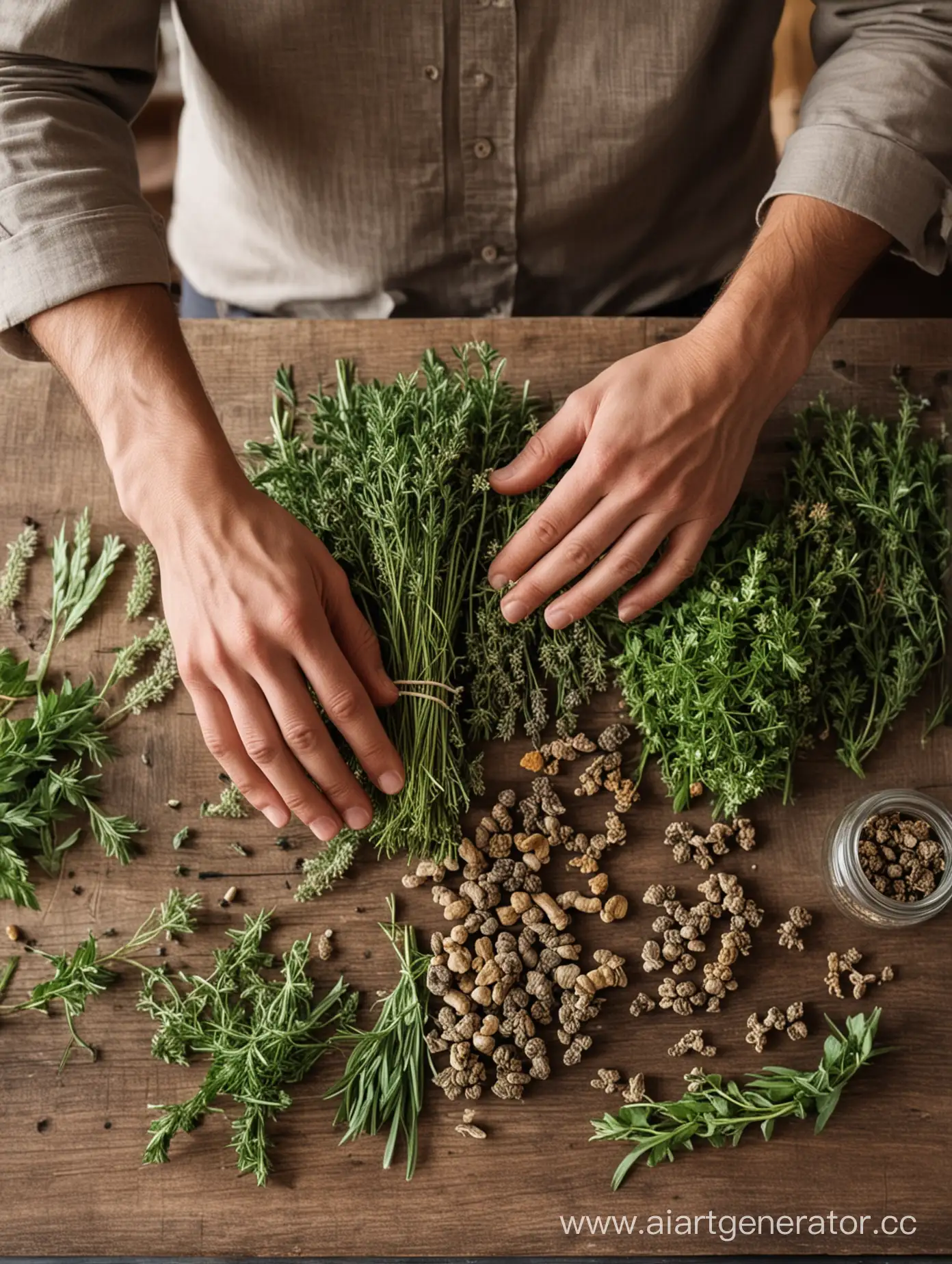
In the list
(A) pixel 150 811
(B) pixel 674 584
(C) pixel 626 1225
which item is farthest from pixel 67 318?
(C) pixel 626 1225

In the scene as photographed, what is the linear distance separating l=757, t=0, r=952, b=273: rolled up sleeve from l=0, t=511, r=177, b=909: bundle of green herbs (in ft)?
3.97

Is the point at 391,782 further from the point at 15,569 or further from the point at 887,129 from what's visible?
the point at 887,129

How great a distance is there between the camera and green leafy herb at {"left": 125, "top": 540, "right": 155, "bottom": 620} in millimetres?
1620

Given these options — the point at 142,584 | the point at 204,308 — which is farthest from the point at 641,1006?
the point at 204,308

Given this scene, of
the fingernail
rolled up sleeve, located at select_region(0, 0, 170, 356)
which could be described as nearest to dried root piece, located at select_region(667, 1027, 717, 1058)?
the fingernail

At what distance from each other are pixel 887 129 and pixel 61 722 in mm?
1500

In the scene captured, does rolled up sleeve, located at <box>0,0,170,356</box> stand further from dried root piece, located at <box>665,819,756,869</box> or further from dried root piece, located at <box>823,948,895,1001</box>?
dried root piece, located at <box>823,948,895,1001</box>

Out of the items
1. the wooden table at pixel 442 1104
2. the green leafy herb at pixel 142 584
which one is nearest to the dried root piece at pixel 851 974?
the wooden table at pixel 442 1104

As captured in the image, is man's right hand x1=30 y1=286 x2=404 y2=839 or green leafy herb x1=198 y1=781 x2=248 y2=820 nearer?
man's right hand x1=30 y1=286 x2=404 y2=839

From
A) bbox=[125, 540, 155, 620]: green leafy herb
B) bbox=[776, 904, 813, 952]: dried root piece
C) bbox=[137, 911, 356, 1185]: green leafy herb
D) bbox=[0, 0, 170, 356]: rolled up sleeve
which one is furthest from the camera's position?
bbox=[125, 540, 155, 620]: green leafy herb

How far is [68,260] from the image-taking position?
131cm

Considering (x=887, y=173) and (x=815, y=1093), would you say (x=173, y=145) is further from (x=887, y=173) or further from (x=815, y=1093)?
(x=815, y=1093)

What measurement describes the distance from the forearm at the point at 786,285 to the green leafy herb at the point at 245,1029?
1.11m

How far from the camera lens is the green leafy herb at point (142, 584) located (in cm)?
162
